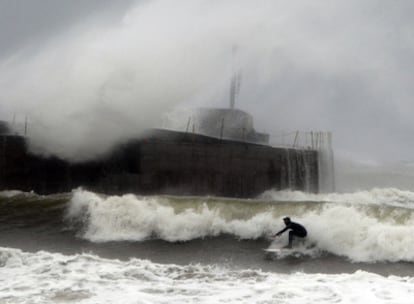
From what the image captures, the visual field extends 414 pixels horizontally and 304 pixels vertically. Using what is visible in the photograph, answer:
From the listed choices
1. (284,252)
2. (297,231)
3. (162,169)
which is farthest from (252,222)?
(162,169)

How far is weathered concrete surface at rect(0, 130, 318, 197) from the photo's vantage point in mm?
18141

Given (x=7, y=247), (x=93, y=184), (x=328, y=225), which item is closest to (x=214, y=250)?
(x=328, y=225)

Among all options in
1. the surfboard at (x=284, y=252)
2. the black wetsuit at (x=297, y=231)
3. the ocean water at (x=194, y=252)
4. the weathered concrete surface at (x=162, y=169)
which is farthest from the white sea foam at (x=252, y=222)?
the weathered concrete surface at (x=162, y=169)

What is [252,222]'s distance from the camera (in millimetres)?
13164

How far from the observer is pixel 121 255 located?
1105cm

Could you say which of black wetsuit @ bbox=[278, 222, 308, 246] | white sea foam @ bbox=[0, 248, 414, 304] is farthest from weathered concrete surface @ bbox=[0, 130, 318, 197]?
black wetsuit @ bbox=[278, 222, 308, 246]

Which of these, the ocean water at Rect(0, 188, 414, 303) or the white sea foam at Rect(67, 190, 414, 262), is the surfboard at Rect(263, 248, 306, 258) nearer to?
the ocean water at Rect(0, 188, 414, 303)

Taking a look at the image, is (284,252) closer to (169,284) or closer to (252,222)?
(252,222)

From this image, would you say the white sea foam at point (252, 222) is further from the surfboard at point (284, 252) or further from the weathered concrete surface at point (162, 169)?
the weathered concrete surface at point (162, 169)

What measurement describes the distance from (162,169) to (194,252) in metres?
8.83

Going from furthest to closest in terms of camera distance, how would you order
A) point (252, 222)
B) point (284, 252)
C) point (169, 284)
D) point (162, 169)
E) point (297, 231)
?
point (162, 169) → point (252, 222) → point (297, 231) → point (284, 252) → point (169, 284)

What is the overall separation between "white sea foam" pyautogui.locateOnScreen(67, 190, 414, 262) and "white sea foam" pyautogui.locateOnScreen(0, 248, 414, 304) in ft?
7.43

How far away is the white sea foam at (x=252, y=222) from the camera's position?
11273 millimetres

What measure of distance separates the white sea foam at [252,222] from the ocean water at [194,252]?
0.09 ft
